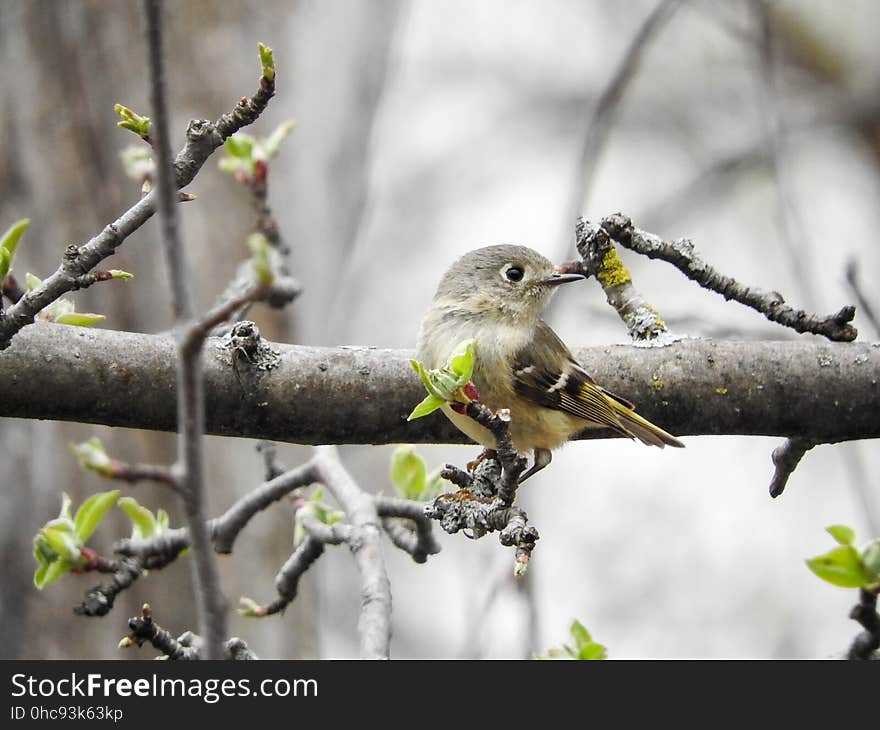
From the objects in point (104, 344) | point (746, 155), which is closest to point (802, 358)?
point (104, 344)

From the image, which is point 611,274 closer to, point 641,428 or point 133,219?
point 641,428

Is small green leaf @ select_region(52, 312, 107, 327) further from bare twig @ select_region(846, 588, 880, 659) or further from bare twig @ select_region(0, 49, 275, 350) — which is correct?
bare twig @ select_region(846, 588, 880, 659)

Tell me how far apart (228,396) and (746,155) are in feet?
15.4

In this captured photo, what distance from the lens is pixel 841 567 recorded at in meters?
1.29

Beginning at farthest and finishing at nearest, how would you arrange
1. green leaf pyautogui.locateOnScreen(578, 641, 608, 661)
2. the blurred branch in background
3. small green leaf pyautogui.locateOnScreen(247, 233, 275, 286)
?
1. the blurred branch in background
2. green leaf pyautogui.locateOnScreen(578, 641, 608, 661)
3. small green leaf pyautogui.locateOnScreen(247, 233, 275, 286)

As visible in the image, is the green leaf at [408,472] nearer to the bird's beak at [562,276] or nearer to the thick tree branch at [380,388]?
the thick tree branch at [380,388]

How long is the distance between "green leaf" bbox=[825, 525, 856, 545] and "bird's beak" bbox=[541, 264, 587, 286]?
1185 millimetres

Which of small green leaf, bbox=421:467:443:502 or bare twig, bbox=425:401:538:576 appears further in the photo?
small green leaf, bbox=421:467:443:502

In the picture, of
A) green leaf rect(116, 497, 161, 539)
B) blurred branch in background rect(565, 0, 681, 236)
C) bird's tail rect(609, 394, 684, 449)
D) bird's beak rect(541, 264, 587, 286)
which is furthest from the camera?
blurred branch in background rect(565, 0, 681, 236)

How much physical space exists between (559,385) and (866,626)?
40.7 inches

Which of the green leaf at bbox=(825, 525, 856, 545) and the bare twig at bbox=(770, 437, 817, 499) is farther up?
the bare twig at bbox=(770, 437, 817, 499)

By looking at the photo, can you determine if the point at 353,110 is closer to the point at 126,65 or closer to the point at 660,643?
the point at 126,65

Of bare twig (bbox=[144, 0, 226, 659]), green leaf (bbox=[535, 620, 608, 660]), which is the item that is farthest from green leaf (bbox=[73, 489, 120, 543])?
bare twig (bbox=[144, 0, 226, 659])

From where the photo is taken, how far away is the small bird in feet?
7.38
